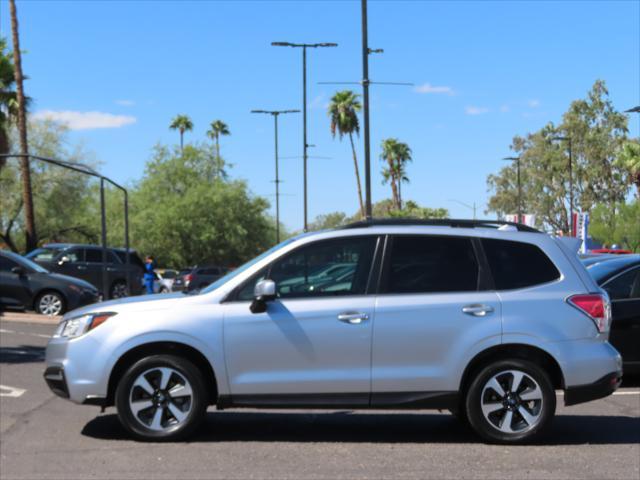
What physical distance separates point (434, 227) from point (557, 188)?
77529 mm

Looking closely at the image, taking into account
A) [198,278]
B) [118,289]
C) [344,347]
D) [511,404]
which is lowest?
[198,278]

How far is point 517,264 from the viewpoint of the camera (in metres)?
7.33

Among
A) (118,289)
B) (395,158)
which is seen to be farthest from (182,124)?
(118,289)

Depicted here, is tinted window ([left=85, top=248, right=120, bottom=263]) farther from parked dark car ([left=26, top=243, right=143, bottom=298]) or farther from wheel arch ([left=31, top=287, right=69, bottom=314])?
wheel arch ([left=31, top=287, right=69, bottom=314])

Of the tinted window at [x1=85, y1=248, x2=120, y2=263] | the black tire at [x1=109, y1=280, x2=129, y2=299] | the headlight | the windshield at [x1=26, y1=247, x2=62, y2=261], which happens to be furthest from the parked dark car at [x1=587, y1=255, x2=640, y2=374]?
the windshield at [x1=26, y1=247, x2=62, y2=261]

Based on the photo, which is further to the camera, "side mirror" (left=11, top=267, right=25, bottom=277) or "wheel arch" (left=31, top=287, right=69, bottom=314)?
"wheel arch" (left=31, top=287, right=69, bottom=314)

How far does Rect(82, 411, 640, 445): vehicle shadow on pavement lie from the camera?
7.39m

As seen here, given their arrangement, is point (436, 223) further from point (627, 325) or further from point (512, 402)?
point (627, 325)

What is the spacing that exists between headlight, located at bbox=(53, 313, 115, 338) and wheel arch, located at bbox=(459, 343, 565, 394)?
2.78 metres

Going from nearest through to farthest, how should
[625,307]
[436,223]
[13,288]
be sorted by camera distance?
[436,223]
[625,307]
[13,288]

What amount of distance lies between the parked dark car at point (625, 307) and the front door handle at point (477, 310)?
353 centimetres

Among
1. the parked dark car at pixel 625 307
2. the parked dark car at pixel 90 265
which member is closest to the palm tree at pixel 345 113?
the parked dark car at pixel 90 265

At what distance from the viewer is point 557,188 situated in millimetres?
82125

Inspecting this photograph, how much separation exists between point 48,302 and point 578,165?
219 ft
